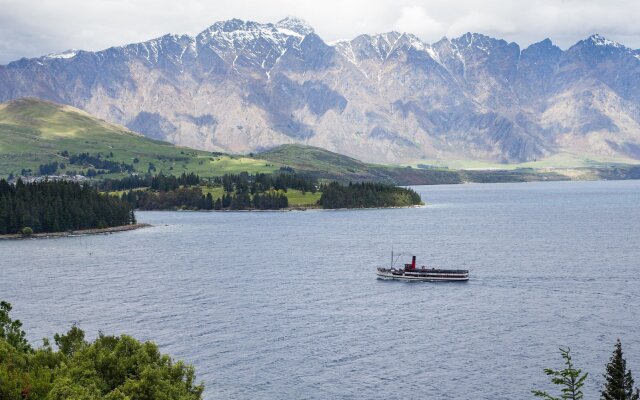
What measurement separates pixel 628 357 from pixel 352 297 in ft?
199

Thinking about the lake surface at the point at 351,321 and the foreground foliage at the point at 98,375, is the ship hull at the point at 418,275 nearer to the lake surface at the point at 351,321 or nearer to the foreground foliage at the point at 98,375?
the lake surface at the point at 351,321

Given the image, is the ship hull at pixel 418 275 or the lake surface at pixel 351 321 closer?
the lake surface at pixel 351 321

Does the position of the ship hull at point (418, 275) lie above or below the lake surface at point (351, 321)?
above

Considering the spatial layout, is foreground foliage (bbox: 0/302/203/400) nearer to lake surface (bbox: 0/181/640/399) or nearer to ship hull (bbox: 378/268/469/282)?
lake surface (bbox: 0/181/640/399)

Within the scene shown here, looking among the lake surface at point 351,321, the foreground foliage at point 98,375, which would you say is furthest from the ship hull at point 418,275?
the foreground foliage at point 98,375

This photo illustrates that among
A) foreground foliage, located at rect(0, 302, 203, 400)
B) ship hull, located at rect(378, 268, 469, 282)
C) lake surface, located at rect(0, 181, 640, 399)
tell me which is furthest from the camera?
ship hull, located at rect(378, 268, 469, 282)

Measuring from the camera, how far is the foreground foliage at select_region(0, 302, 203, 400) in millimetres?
61812

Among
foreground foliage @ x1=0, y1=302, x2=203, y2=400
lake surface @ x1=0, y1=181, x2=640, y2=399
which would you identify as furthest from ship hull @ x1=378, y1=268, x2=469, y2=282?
foreground foliage @ x1=0, y1=302, x2=203, y2=400

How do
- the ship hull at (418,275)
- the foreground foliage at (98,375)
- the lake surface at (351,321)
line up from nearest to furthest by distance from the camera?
the foreground foliage at (98,375) → the lake surface at (351,321) → the ship hull at (418,275)

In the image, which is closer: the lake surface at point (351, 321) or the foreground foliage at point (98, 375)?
the foreground foliage at point (98, 375)

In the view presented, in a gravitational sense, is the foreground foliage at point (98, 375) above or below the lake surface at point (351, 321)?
above

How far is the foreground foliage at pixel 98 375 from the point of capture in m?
61.8

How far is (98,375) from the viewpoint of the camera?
68500 mm

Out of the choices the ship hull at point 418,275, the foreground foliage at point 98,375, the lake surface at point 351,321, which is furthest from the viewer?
the ship hull at point 418,275
